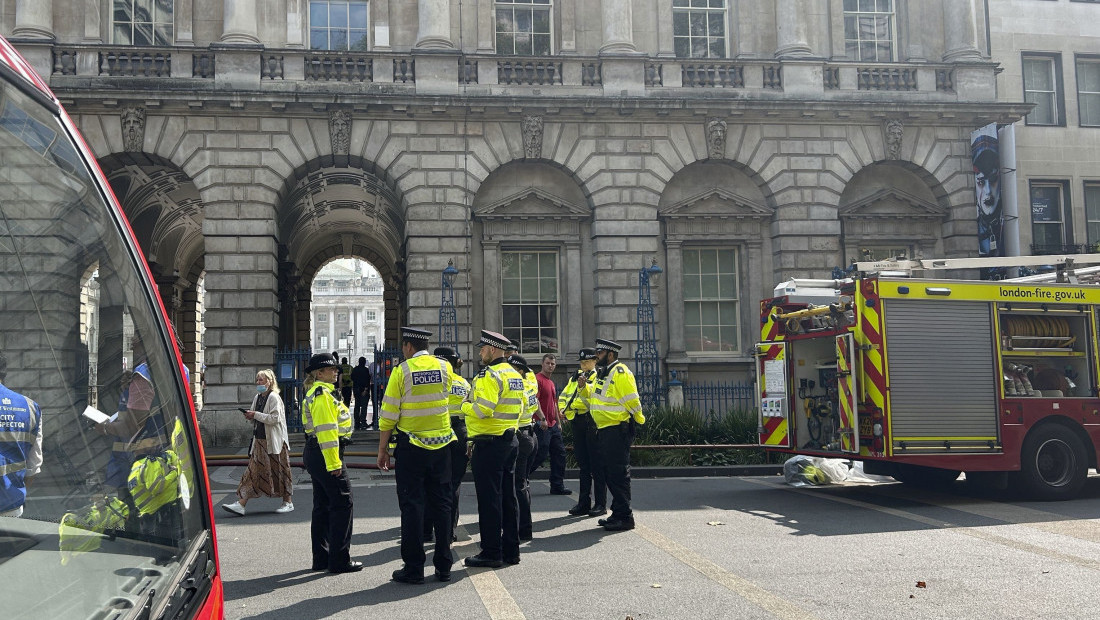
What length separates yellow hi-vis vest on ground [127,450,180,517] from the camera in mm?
2109

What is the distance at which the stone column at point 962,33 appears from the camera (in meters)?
23.1

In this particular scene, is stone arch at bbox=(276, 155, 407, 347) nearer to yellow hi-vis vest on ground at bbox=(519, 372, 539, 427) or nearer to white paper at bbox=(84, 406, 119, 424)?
yellow hi-vis vest on ground at bbox=(519, 372, 539, 427)

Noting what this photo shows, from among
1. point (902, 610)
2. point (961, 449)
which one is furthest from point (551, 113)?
point (902, 610)

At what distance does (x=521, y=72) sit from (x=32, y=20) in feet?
34.5

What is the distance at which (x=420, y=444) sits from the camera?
7445 mm

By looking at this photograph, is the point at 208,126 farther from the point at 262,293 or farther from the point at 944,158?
the point at 944,158

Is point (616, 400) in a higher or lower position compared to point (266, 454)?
higher

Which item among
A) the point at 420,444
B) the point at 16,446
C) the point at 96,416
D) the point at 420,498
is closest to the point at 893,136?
the point at 420,444

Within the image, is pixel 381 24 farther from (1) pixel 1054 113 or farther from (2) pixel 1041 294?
(1) pixel 1054 113

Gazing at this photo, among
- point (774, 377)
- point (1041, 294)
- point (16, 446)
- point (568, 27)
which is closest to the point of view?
point (16, 446)

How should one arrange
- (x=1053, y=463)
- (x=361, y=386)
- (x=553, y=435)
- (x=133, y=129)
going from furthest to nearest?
(x=361, y=386), (x=133, y=129), (x=553, y=435), (x=1053, y=463)

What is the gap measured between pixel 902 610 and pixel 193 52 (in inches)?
755

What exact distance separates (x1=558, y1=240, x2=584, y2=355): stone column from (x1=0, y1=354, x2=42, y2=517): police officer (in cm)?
1999

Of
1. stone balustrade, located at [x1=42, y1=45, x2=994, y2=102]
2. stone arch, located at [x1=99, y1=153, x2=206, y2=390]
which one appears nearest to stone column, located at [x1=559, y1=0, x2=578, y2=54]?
stone balustrade, located at [x1=42, y1=45, x2=994, y2=102]
